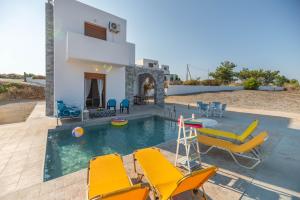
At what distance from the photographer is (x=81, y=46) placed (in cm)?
1039

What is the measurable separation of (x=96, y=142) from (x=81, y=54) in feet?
19.8

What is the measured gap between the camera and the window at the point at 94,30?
477 inches

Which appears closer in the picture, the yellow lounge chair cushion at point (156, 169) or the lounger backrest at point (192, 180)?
the lounger backrest at point (192, 180)

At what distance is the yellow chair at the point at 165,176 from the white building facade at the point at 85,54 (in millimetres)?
8746

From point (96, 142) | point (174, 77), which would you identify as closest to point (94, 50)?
point (96, 142)

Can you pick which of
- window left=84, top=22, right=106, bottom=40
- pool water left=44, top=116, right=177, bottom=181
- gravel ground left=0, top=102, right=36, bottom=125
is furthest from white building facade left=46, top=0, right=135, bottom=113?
pool water left=44, top=116, right=177, bottom=181

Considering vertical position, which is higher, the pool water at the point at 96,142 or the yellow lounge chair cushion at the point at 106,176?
the yellow lounge chair cushion at the point at 106,176

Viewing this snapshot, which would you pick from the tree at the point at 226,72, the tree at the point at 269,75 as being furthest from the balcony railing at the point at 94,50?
the tree at the point at 269,75

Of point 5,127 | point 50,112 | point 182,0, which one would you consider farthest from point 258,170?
point 182,0

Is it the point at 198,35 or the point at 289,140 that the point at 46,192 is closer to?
the point at 289,140

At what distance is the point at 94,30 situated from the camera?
12.5m

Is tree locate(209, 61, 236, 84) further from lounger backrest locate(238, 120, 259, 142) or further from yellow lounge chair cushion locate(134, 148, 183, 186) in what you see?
yellow lounge chair cushion locate(134, 148, 183, 186)

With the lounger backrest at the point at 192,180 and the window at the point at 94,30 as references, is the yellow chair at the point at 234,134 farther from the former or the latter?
the window at the point at 94,30

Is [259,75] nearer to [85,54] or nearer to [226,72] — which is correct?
[226,72]
